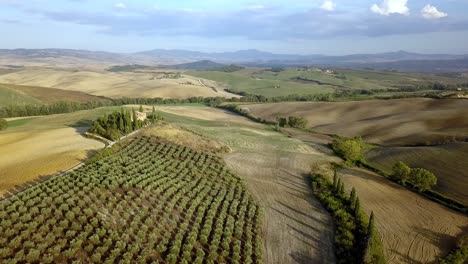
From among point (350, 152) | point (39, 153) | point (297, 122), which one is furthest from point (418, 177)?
point (297, 122)

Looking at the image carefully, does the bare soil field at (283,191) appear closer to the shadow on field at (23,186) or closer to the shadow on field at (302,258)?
the shadow on field at (302,258)

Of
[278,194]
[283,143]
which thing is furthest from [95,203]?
[283,143]

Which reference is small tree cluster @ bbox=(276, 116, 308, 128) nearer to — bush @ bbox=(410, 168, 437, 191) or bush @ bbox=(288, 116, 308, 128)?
bush @ bbox=(288, 116, 308, 128)

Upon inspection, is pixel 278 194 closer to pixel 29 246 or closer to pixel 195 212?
pixel 195 212

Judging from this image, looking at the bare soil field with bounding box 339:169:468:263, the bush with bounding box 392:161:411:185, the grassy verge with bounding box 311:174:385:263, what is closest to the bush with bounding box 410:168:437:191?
the bare soil field with bounding box 339:169:468:263

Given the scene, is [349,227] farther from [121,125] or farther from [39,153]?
[121,125]

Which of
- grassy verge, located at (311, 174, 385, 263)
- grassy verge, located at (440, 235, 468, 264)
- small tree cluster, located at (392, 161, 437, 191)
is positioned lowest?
grassy verge, located at (440, 235, 468, 264)
